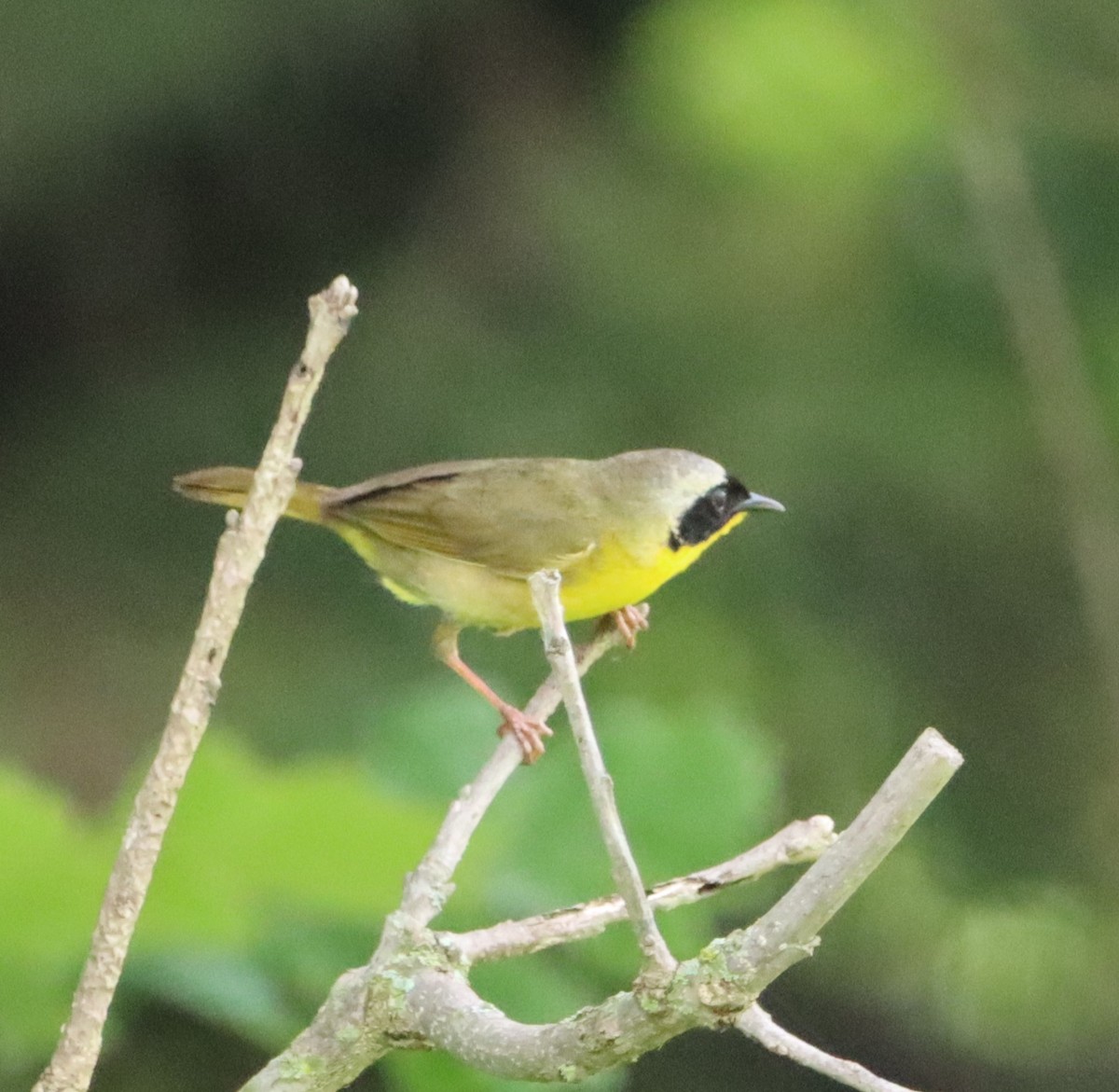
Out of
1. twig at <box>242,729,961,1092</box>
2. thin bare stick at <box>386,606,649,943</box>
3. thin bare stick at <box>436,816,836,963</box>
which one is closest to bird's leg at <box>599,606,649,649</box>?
thin bare stick at <box>386,606,649,943</box>

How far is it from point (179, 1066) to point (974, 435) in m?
1.93

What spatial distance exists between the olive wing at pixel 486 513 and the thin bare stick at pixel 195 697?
1272mm

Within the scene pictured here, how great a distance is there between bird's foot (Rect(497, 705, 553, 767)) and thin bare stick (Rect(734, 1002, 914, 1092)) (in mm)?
595

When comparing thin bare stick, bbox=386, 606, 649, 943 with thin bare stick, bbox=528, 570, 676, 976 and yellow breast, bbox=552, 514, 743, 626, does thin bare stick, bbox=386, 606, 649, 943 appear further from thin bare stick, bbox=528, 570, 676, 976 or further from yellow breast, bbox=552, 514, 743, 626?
yellow breast, bbox=552, 514, 743, 626

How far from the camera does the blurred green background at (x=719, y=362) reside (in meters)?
2.91

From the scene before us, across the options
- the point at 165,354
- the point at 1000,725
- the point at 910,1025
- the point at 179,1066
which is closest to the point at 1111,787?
the point at 1000,725

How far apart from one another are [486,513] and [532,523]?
0.06m

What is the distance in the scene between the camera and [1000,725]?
3.17 meters

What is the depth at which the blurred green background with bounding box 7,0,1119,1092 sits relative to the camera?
2.91 m

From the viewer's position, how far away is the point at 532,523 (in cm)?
231

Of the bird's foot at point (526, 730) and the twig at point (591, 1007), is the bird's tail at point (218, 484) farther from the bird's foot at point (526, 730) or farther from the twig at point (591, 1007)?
the twig at point (591, 1007)

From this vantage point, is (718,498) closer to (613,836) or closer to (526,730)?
(526,730)

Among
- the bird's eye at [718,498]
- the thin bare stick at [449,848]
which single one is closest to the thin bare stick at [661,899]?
the thin bare stick at [449,848]

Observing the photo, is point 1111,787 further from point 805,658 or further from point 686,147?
point 686,147
